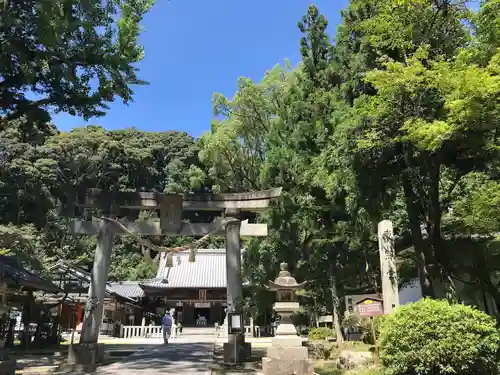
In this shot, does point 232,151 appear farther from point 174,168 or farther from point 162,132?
point 162,132

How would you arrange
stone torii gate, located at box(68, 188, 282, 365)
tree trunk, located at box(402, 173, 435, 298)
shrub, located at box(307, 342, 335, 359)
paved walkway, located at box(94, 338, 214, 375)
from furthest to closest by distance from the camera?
shrub, located at box(307, 342, 335, 359)
stone torii gate, located at box(68, 188, 282, 365)
tree trunk, located at box(402, 173, 435, 298)
paved walkway, located at box(94, 338, 214, 375)

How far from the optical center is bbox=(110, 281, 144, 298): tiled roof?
109ft

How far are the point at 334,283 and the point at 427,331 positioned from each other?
8.48m

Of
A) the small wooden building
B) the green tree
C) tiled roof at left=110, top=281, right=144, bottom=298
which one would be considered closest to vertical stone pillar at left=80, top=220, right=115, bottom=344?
the green tree

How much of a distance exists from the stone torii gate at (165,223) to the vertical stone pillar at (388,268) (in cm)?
333

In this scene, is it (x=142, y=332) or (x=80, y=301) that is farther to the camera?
(x=142, y=332)

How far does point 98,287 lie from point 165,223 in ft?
8.98

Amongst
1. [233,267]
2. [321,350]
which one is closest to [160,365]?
[233,267]

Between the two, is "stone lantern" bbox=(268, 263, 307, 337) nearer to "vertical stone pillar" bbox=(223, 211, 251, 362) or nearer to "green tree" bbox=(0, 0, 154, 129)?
"vertical stone pillar" bbox=(223, 211, 251, 362)

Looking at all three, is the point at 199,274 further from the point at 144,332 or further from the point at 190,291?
the point at 144,332

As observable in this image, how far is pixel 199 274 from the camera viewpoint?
36.7 metres

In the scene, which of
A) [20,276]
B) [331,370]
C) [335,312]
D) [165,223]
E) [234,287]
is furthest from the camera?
[20,276]

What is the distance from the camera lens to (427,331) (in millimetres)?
7105

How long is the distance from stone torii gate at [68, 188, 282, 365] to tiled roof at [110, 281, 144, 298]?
21.7 meters
